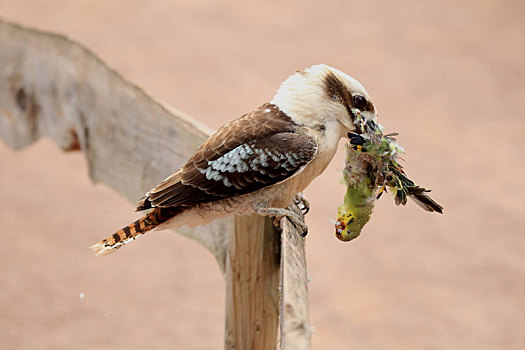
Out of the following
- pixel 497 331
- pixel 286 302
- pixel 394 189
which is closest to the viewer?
pixel 286 302

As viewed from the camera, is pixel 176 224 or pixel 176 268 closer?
pixel 176 224

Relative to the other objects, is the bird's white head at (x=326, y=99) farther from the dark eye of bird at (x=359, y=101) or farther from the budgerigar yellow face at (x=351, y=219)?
the budgerigar yellow face at (x=351, y=219)

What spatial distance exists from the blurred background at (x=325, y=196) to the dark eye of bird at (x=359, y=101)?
5.42ft

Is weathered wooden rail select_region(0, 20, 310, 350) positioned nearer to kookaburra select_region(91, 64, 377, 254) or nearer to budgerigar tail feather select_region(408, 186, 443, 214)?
kookaburra select_region(91, 64, 377, 254)

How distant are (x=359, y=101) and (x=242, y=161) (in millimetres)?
252

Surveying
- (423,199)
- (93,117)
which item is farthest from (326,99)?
(93,117)

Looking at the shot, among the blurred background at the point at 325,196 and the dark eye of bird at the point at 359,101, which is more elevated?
the blurred background at the point at 325,196

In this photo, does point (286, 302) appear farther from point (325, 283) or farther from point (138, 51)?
point (138, 51)

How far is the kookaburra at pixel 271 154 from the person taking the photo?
137cm

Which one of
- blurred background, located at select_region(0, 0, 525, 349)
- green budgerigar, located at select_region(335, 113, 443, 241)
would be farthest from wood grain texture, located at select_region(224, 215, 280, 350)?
blurred background, located at select_region(0, 0, 525, 349)

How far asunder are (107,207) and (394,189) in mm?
2387

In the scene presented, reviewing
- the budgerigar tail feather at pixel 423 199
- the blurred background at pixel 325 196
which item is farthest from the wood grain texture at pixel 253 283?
the blurred background at pixel 325 196

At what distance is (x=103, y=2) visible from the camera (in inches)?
195

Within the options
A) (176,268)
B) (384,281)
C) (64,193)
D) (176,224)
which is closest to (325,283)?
(384,281)
